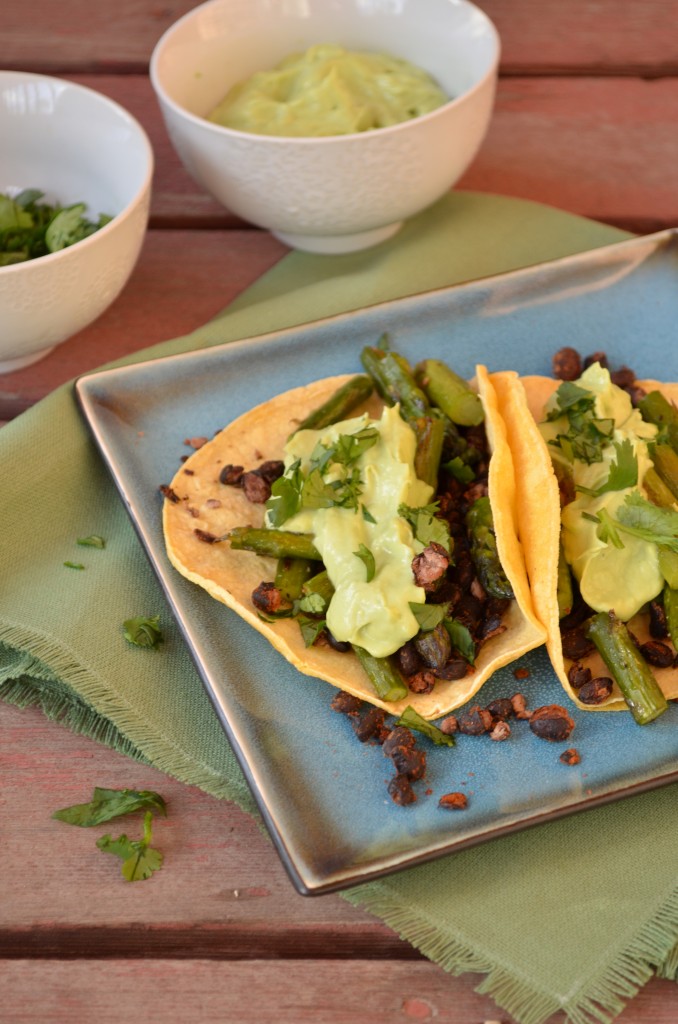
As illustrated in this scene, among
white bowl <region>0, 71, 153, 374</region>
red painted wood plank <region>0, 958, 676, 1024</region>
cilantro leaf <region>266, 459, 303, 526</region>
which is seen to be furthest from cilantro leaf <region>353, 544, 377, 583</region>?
white bowl <region>0, 71, 153, 374</region>

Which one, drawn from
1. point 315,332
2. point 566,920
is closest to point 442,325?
point 315,332

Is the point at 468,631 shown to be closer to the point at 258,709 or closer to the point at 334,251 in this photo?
the point at 258,709

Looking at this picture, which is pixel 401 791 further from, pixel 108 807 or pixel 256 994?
pixel 108 807

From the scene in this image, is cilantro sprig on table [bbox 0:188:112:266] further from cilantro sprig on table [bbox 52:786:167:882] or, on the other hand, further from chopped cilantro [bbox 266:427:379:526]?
cilantro sprig on table [bbox 52:786:167:882]

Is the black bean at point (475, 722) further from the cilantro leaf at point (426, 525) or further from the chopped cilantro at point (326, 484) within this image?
the chopped cilantro at point (326, 484)

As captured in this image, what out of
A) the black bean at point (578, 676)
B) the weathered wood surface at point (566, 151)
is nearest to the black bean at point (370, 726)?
the black bean at point (578, 676)

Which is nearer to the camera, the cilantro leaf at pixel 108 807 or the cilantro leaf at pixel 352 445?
the cilantro leaf at pixel 108 807

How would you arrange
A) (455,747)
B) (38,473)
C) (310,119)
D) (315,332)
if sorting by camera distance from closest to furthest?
(455,747) < (38,473) < (315,332) < (310,119)
